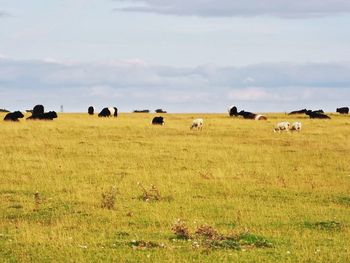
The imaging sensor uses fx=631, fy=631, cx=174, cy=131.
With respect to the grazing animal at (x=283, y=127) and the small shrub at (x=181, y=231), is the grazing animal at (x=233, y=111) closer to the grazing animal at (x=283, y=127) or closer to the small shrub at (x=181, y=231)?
the grazing animal at (x=283, y=127)

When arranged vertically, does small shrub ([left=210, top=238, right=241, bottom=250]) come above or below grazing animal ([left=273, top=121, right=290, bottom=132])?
below

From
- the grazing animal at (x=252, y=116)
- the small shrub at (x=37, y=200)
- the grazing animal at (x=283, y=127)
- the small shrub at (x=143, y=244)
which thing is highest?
the grazing animal at (x=252, y=116)

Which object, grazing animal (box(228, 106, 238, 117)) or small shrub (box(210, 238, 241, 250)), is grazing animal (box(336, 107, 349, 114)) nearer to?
grazing animal (box(228, 106, 238, 117))

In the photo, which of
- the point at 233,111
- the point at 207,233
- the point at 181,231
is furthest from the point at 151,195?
the point at 233,111

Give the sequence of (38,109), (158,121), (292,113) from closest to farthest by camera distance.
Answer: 1. (158,121)
2. (38,109)
3. (292,113)

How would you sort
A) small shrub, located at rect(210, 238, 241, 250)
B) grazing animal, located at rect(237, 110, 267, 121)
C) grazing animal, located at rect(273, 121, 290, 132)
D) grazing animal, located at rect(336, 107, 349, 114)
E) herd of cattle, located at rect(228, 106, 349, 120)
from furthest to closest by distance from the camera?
grazing animal, located at rect(336, 107, 349, 114)
herd of cattle, located at rect(228, 106, 349, 120)
grazing animal, located at rect(237, 110, 267, 121)
grazing animal, located at rect(273, 121, 290, 132)
small shrub, located at rect(210, 238, 241, 250)

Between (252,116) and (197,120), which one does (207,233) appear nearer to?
(197,120)

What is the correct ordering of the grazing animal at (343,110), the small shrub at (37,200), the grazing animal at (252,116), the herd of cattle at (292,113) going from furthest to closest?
the grazing animal at (343,110) → the herd of cattle at (292,113) → the grazing animal at (252,116) → the small shrub at (37,200)

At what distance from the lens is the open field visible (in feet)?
40.2

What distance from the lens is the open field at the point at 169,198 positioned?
12.2 meters

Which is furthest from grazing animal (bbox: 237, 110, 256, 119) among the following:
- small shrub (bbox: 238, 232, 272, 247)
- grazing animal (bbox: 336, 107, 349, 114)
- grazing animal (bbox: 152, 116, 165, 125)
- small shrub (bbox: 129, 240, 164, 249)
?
small shrub (bbox: 129, 240, 164, 249)

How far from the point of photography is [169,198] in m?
19.0

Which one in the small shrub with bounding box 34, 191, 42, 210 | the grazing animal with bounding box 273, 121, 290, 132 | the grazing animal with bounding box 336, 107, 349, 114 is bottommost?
the small shrub with bounding box 34, 191, 42, 210

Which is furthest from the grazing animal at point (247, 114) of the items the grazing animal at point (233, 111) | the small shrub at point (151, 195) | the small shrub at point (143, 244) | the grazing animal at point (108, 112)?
the small shrub at point (143, 244)
